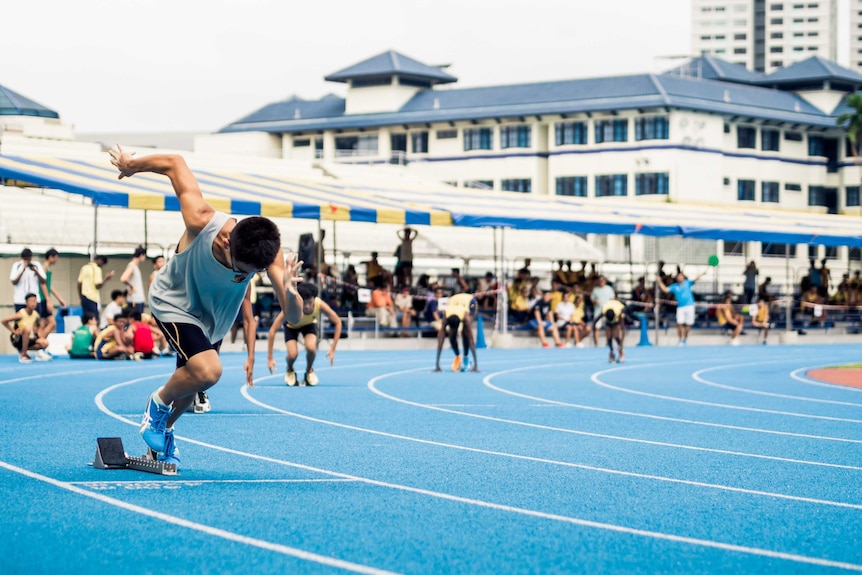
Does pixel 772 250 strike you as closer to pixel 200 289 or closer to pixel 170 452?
pixel 170 452

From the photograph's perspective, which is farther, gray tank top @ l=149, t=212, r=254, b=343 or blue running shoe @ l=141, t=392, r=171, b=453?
blue running shoe @ l=141, t=392, r=171, b=453

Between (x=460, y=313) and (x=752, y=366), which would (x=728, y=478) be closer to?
(x=460, y=313)

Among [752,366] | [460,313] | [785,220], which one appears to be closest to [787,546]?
[460,313]

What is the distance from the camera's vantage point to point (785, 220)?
3928 cm

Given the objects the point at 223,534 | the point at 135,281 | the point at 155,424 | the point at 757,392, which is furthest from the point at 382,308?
the point at 223,534

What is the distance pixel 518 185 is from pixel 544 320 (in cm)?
4411

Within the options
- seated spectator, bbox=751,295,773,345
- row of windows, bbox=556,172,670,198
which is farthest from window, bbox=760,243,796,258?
seated spectator, bbox=751,295,773,345

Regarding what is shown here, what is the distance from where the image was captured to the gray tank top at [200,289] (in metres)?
7.84

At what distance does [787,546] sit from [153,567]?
287 centimetres

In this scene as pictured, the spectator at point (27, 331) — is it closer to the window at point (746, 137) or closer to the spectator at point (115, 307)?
the spectator at point (115, 307)

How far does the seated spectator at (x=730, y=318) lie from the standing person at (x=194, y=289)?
27605 mm

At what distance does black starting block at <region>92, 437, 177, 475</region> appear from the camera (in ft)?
27.9

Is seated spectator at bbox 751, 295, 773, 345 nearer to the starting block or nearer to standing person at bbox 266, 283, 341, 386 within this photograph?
standing person at bbox 266, 283, 341, 386

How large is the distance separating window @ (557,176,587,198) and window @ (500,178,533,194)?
1640 millimetres
